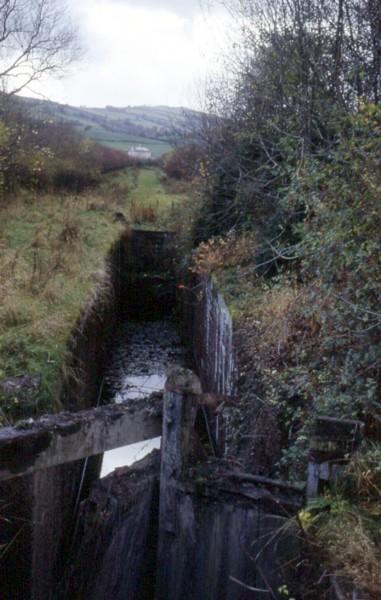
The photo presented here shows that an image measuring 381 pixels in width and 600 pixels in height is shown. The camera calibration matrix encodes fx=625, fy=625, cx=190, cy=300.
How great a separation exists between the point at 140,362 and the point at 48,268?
3577mm

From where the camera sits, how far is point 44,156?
22562 millimetres

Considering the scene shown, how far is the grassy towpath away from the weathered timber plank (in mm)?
1114

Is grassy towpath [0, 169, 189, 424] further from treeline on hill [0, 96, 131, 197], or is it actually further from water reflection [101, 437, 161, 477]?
water reflection [101, 437, 161, 477]

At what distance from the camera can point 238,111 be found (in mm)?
12797

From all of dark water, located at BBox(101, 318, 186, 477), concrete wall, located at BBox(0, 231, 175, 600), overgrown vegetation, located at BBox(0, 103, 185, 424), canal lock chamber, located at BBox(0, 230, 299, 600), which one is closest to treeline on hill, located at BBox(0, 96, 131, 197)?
overgrown vegetation, located at BBox(0, 103, 185, 424)

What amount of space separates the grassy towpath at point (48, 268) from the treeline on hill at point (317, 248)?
2213 millimetres

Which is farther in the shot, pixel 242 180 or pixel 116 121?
pixel 116 121

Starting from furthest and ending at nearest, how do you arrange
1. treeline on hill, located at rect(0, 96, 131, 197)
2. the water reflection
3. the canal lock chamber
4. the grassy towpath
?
treeline on hill, located at rect(0, 96, 131, 197)
the water reflection
the grassy towpath
the canal lock chamber

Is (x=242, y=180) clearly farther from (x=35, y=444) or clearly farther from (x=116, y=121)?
(x=116, y=121)

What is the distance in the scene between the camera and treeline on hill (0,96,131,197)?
1984 centimetres

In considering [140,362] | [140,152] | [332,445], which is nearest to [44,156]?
[140,362]

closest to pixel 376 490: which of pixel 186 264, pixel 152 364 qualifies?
pixel 152 364

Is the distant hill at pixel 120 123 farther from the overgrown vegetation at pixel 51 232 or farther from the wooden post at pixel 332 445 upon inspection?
the wooden post at pixel 332 445

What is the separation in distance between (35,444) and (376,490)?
7.72ft
